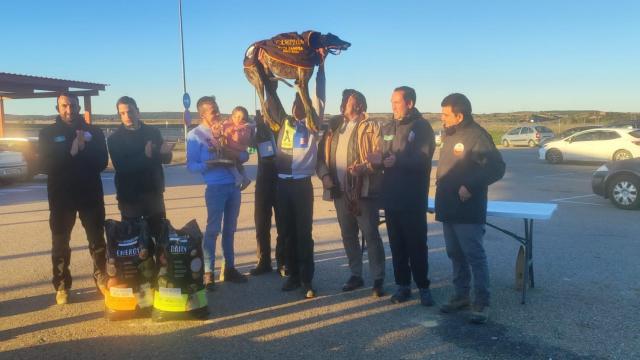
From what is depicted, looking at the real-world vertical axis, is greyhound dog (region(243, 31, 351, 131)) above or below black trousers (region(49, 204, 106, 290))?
above

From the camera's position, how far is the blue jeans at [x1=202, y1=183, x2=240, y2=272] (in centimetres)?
543

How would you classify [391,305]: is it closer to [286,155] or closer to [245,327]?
[245,327]

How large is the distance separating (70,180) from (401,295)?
10.6 ft

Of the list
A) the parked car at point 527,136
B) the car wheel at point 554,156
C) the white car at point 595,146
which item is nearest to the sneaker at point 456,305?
the white car at point 595,146

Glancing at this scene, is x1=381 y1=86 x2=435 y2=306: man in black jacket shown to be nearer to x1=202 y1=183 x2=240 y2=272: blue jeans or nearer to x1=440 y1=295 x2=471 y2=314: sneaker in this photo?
x1=440 y1=295 x2=471 y2=314: sneaker

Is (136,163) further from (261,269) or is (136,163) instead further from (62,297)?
(261,269)

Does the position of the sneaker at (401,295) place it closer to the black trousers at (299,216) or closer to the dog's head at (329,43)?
the black trousers at (299,216)

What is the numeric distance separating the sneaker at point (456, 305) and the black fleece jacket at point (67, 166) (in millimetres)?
3391

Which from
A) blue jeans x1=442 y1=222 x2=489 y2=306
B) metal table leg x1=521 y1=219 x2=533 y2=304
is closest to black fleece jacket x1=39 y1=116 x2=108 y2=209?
blue jeans x1=442 y1=222 x2=489 y2=306

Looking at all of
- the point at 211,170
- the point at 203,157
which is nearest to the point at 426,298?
the point at 211,170

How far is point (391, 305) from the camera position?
194 inches

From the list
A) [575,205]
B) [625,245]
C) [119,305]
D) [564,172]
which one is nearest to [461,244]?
[119,305]

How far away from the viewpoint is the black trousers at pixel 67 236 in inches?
193

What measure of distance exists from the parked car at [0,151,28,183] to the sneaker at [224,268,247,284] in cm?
1289
